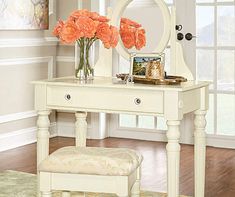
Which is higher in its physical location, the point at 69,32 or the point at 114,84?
the point at 69,32

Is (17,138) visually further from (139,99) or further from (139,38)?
(139,99)

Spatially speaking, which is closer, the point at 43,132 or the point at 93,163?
the point at 93,163

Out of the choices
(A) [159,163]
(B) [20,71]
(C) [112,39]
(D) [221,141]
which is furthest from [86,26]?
(D) [221,141]

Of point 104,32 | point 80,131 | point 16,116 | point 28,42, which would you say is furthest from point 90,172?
point 28,42

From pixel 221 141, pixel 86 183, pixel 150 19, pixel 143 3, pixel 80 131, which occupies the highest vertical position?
pixel 143 3

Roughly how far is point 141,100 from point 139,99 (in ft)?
0.04

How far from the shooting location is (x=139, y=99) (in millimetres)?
3098

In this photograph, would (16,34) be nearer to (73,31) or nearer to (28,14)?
(28,14)

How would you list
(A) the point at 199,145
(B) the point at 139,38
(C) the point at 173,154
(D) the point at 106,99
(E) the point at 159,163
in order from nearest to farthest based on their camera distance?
(C) the point at 173,154, (D) the point at 106,99, (A) the point at 199,145, (B) the point at 139,38, (E) the point at 159,163

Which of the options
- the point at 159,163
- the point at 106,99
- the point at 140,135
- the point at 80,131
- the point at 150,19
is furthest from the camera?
the point at 140,135

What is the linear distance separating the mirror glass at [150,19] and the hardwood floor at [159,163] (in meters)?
0.93

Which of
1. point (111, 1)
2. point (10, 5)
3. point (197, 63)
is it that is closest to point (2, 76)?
point (10, 5)

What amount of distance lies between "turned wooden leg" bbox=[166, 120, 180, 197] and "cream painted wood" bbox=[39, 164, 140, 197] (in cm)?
27

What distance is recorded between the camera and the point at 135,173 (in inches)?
115
